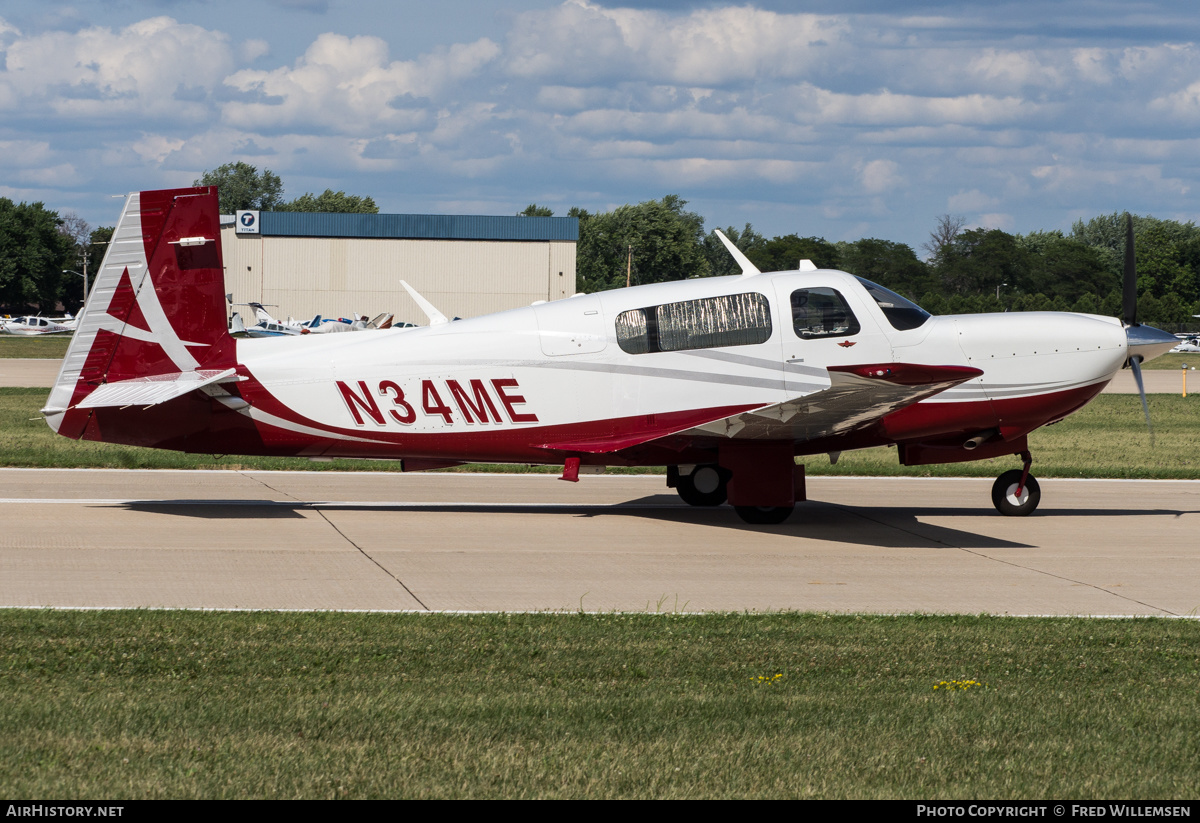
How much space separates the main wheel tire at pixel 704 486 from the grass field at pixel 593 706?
18.5 ft

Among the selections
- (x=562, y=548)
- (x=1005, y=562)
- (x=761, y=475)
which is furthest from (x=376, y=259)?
(x=1005, y=562)

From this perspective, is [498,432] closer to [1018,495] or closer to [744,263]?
[744,263]

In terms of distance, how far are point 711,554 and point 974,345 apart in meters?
3.90

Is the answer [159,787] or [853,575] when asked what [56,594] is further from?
[853,575]

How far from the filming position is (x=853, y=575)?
1008 cm

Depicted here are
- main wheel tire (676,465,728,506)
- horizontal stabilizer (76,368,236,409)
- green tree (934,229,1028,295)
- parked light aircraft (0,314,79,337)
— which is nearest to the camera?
horizontal stabilizer (76,368,236,409)

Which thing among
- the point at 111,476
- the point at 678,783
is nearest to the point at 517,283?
the point at 111,476

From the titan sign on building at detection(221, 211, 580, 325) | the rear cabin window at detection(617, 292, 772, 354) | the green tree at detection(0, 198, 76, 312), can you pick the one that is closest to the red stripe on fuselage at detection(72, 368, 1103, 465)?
the rear cabin window at detection(617, 292, 772, 354)

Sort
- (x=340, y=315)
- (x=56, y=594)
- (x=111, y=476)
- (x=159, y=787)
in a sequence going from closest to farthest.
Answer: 1. (x=159, y=787)
2. (x=56, y=594)
3. (x=111, y=476)
4. (x=340, y=315)

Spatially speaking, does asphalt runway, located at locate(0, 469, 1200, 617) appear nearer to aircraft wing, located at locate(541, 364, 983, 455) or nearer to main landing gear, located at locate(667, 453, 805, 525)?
main landing gear, located at locate(667, 453, 805, 525)

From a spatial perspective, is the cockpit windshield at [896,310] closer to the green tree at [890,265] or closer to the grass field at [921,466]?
the grass field at [921,466]

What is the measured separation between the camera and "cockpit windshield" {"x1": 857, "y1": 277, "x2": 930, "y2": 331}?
40.1 feet

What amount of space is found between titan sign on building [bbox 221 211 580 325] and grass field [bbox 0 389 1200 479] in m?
56.2

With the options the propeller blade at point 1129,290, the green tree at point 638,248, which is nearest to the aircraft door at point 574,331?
the propeller blade at point 1129,290
